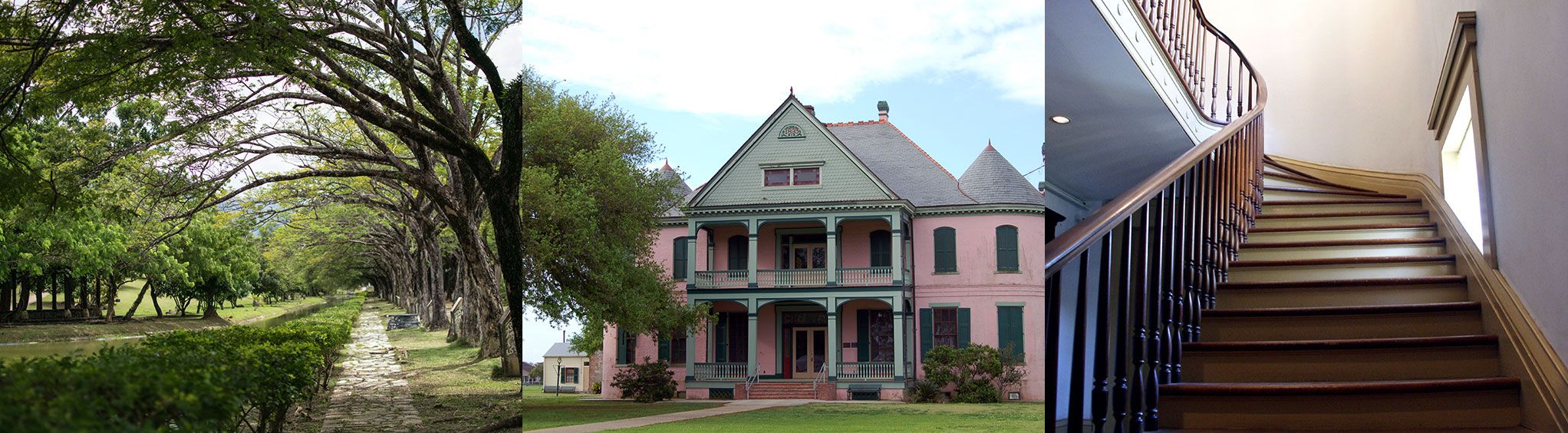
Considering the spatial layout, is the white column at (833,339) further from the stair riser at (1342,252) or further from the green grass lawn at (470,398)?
the stair riser at (1342,252)

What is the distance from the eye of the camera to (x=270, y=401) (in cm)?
175

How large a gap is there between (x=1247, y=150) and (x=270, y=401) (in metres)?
6.04

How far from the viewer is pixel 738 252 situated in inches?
86.4

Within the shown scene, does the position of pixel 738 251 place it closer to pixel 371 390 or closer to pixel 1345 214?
pixel 371 390

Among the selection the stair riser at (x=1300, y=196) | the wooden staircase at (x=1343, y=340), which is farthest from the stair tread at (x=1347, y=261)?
the stair riser at (x=1300, y=196)

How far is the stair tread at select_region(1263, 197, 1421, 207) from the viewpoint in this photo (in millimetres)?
7073

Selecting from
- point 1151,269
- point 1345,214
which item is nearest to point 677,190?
point 1151,269

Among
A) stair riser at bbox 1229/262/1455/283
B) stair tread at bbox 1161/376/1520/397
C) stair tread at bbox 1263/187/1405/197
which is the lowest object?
stair tread at bbox 1161/376/1520/397

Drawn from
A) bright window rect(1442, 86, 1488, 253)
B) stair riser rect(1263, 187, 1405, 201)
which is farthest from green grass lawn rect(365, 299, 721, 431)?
stair riser rect(1263, 187, 1405, 201)

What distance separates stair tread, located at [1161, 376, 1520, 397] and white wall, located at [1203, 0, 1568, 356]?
292mm

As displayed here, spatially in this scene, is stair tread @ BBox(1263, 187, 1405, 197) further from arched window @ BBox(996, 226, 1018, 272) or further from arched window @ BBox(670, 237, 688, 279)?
arched window @ BBox(670, 237, 688, 279)

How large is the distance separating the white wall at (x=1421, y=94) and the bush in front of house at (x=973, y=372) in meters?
2.48

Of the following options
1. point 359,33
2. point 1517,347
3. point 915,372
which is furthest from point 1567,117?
point 359,33

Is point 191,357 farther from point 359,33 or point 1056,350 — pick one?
point 1056,350
